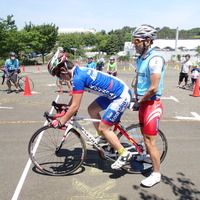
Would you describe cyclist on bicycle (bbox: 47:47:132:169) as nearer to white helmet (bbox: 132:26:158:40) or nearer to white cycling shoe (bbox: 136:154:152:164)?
white cycling shoe (bbox: 136:154:152:164)

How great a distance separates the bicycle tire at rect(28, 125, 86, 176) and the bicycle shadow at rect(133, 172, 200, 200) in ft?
3.71

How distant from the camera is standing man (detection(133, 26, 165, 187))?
277 cm

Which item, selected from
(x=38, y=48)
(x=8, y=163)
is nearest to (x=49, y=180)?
(x=8, y=163)

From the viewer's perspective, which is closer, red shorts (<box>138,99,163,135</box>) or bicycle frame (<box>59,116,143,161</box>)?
red shorts (<box>138,99,163,135</box>)

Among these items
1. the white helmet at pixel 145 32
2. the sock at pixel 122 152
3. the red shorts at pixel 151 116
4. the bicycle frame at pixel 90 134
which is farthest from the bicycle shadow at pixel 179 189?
the white helmet at pixel 145 32

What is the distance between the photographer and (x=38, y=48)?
41375 millimetres

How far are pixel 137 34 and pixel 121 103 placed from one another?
104 centimetres

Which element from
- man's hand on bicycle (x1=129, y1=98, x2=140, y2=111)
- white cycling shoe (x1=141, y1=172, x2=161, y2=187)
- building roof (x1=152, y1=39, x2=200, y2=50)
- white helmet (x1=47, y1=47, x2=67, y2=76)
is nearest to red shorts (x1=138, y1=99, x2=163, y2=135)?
man's hand on bicycle (x1=129, y1=98, x2=140, y2=111)

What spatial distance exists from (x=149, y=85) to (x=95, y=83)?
797mm

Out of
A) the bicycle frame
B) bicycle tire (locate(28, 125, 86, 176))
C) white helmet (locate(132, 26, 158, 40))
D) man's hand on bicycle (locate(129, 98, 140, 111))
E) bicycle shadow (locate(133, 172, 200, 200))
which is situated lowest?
bicycle shadow (locate(133, 172, 200, 200))

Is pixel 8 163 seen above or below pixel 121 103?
below

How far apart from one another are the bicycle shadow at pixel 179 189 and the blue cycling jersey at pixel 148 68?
1482mm

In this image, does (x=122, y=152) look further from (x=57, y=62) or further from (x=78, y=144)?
(x=57, y=62)

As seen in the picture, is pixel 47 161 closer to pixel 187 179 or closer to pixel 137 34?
pixel 187 179
